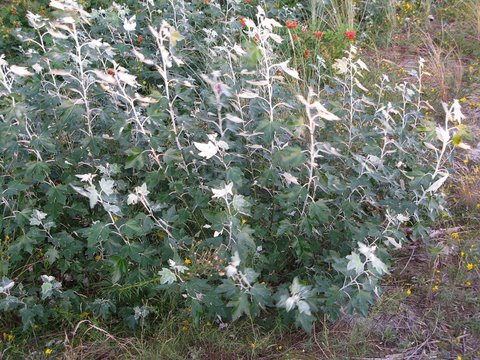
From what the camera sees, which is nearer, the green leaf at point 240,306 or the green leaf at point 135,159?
the green leaf at point 240,306

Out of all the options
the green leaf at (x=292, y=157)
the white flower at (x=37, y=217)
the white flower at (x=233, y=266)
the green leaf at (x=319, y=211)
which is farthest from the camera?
the white flower at (x=37, y=217)

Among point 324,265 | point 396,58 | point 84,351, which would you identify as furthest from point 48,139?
point 396,58

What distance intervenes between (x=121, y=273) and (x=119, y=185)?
1.38 ft

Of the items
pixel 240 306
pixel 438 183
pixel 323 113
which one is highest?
pixel 323 113

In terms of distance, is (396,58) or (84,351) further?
(396,58)

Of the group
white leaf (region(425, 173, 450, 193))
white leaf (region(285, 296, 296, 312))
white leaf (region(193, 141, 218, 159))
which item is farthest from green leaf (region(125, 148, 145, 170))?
white leaf (region(425, 173, 450, 193))

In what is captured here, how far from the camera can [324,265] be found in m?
2.75

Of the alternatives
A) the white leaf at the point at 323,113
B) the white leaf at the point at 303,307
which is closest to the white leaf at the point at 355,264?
the white leaf at the point at 303,307

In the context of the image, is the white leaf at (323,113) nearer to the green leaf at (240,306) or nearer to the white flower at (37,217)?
the green leaf at (240,306)

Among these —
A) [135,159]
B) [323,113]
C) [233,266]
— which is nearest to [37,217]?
[135,159]

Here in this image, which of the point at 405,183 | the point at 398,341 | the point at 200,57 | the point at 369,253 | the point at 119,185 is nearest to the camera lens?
the point at 369,253

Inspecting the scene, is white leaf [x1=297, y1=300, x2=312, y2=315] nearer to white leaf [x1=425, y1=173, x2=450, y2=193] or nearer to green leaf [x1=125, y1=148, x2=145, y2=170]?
white leaf [x1=425, y1=173, x2=450, y2=193]

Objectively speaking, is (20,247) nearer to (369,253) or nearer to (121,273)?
(121,273)

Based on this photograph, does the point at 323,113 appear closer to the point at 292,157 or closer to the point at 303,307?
the point at 292,157
